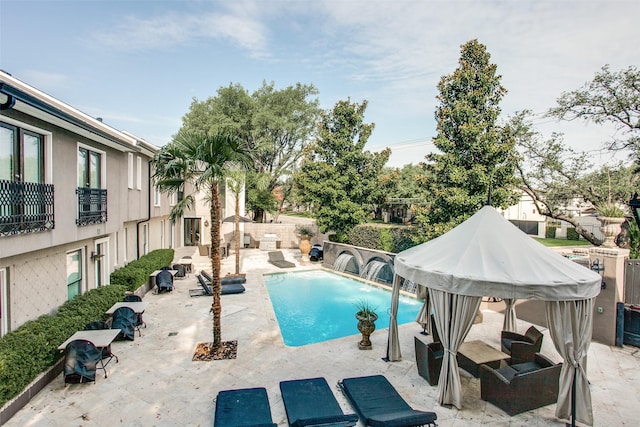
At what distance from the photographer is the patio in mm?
6805

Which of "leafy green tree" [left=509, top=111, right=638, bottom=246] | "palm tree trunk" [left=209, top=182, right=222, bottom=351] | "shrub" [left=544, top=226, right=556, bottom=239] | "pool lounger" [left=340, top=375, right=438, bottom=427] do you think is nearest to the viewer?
"pool lounger" [left=340, top=375, right=438, bottom=427]

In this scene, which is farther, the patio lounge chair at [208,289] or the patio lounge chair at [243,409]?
the patio lounge chair at [208,289]

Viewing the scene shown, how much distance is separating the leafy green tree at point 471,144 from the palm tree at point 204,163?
1135cm

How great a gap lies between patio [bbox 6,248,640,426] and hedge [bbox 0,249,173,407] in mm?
632

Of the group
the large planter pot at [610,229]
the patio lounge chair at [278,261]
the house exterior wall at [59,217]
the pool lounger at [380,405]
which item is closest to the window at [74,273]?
the house exterior wall at [59,217]

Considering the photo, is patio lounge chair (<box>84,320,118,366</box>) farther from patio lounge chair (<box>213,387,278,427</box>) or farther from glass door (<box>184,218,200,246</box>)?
glass door (<box>184,218,200,246</box>)

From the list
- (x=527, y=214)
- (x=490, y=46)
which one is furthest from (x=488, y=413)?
(x=527, y=214)

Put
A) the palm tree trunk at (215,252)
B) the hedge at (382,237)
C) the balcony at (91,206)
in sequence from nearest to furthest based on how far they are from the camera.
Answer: the palm tree trunk at (215,252) → the balcony at (91,206) → the hedge at (382,237)

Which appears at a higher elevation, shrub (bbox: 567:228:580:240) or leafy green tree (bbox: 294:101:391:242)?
leafy green tree (bbox: 294:101:391:242)

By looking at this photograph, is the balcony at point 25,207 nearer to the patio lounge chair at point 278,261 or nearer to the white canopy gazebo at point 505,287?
the white canopy gazebo at point 505,287

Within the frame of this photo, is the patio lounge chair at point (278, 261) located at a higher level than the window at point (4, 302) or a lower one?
lower

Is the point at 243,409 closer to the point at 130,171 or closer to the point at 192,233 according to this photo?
the point at 130,171

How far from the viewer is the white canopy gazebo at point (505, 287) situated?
661 centimetres

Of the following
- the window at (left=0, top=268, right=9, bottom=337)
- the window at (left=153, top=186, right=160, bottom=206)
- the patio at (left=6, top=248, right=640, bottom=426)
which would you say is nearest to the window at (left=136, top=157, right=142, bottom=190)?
the window at (left=153, top=186, right=160, bottom=206)
